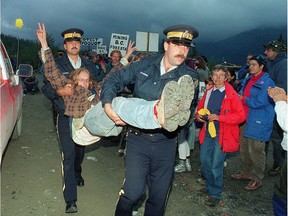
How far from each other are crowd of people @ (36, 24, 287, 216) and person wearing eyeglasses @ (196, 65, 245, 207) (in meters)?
0.01

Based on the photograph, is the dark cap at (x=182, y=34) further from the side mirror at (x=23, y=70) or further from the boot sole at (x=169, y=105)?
the side mirror at (x=23, y=70)

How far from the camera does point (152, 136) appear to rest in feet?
10.2

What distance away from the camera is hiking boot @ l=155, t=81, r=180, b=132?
2.52 m

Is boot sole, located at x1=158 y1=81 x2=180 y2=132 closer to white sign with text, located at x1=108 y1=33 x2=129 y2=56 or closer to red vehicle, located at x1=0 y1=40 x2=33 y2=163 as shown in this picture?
red vehicle, located at x1=0 y1=40 x2=33 y2=163

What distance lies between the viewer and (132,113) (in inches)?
107

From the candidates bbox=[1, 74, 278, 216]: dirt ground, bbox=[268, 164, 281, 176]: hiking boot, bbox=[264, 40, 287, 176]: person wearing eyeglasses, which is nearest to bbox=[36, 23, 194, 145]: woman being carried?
bbox=[1, 74, 278, 216]: dirt ground

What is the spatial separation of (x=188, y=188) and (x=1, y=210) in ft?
9.41

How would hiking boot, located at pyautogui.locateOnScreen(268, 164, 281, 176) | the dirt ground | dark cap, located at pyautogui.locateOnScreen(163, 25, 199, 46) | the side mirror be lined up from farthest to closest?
hiking boot, located at pyautogui.locateOnScreen(268, 164, 281, 176), the side mirror, the dirt ground, dark cap, located at pyautogui.locateOnScreen(163, 25, 199, 46)

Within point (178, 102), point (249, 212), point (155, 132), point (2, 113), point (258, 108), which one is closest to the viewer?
point (178, 102)

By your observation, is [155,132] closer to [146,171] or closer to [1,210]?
[146,171]

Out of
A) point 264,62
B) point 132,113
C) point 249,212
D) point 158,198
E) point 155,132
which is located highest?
point 264,62

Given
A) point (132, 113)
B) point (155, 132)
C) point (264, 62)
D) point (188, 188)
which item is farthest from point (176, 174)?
point (132, 113)

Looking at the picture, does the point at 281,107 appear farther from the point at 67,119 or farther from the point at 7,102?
the point at 7,102

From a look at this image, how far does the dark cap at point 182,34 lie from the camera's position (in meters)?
3.06
